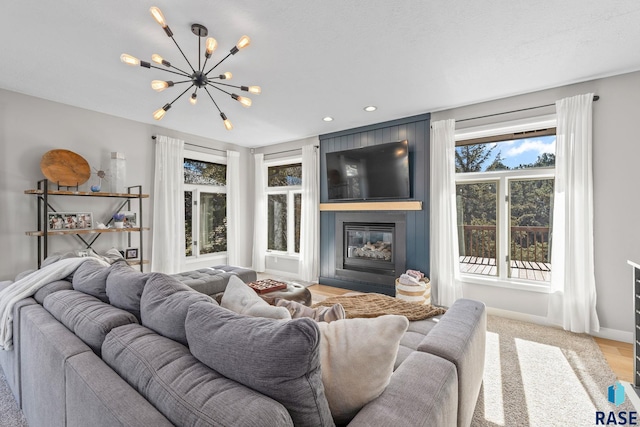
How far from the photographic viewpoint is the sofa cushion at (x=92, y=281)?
5.41ft

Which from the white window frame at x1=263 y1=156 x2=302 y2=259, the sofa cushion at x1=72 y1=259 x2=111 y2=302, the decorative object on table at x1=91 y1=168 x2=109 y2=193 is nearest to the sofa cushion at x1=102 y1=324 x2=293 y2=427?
the sofa cushion at x1=72 y1=259 x2=111 y2=302

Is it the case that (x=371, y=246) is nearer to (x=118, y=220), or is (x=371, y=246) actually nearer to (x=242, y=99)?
(x=242, y=99)

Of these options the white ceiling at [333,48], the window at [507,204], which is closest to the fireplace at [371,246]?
the window at [507,204]

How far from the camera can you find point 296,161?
5363 millimetres

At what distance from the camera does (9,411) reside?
5.97 ft

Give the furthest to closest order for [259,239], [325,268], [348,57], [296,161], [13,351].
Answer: [259,239] → [296,161] → [325,268] → [348,57] → [13,351]

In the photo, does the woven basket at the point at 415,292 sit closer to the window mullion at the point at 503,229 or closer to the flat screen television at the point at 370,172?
the window mullion at the point at 503,229

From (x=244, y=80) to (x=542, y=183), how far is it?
135 inches

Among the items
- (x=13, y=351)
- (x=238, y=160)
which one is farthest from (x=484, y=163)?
(x=13, y=351)

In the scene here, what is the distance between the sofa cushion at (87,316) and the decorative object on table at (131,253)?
2.51 metres

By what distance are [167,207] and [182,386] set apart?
4139mm

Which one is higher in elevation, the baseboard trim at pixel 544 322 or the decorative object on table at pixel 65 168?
the decorative object on table at pixel 65 168

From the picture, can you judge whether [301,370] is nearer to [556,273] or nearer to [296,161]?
[556,273]

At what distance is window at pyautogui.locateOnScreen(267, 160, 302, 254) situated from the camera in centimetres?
545
